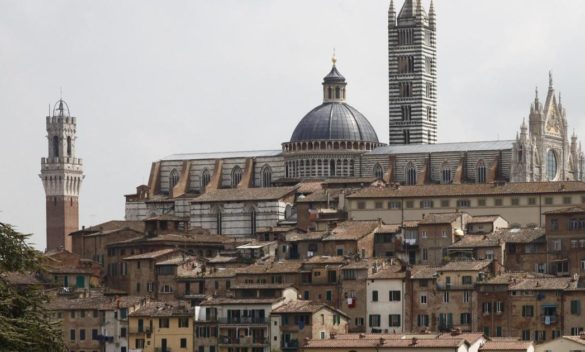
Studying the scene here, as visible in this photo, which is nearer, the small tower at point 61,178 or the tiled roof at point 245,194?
the tiled roof at point 245,194

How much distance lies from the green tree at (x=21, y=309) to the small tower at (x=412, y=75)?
88.3m

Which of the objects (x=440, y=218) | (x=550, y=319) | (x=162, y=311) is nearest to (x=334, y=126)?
(x=440, y=218)

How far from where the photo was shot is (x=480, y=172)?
97.6 metres

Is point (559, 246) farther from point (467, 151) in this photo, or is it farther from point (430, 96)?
point (430, 96)

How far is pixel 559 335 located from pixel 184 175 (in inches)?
1663

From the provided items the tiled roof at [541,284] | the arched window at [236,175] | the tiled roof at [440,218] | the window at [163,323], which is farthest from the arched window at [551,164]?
the window at [163,323]

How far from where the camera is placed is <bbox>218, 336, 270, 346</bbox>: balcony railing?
6919 centimetres

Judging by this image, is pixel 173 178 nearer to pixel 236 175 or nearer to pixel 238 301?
pixel 236 175

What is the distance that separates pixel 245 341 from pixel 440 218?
12596 millimetres

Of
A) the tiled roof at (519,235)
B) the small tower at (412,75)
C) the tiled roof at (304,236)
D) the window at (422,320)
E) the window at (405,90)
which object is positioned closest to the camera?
the window at (422,320)

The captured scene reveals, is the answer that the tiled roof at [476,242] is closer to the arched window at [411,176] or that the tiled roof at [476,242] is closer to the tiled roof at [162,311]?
the tiled roof at [162,311]

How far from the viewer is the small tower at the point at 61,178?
121406 millimetres

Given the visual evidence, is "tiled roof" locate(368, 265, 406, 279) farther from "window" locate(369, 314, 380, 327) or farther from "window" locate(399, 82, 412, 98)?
"window" locate(399, 82, 412, 98)

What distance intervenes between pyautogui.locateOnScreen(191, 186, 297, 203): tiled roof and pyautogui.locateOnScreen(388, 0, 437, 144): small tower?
52.0 ft
